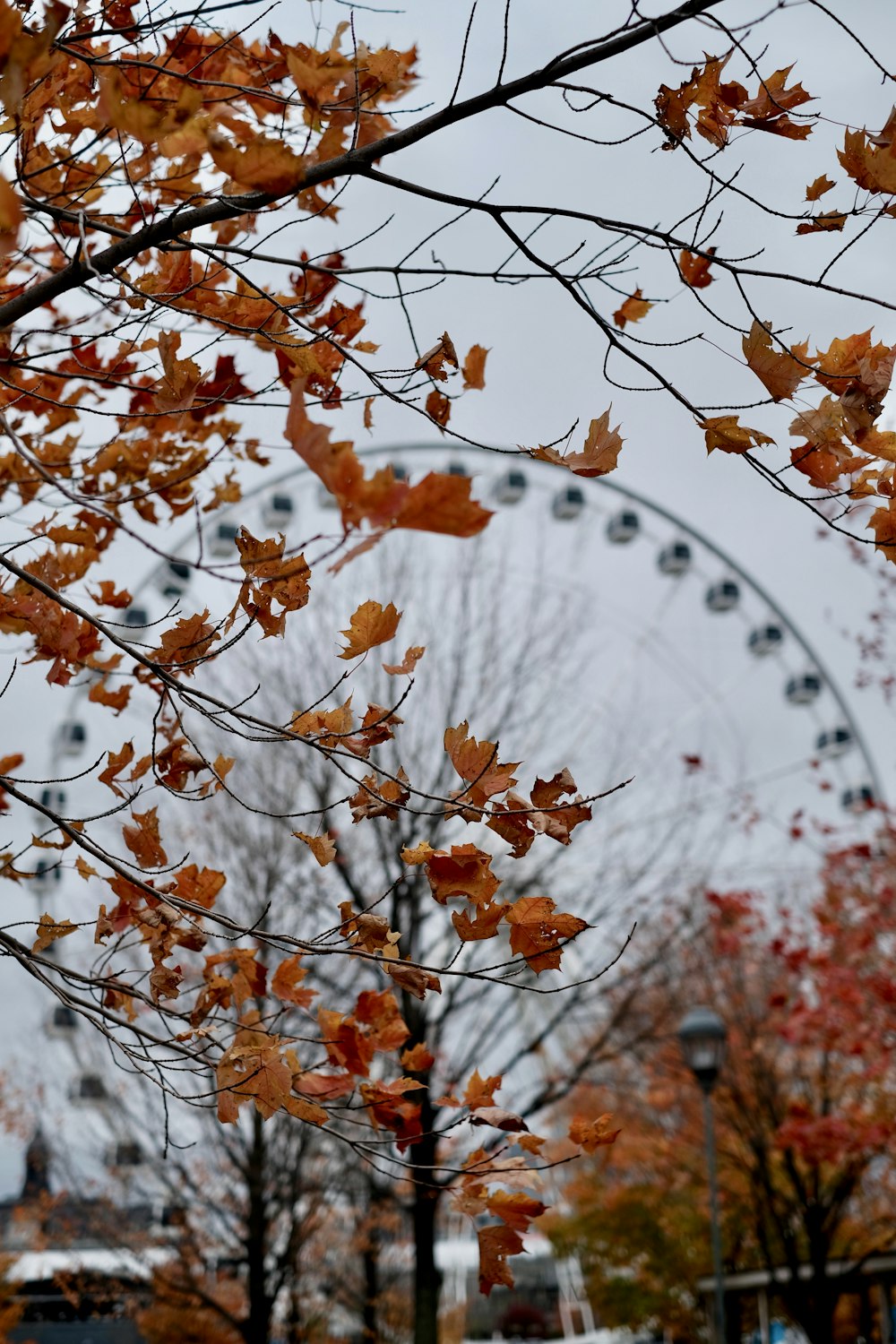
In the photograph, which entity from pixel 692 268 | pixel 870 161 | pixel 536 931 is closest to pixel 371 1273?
pixel 536 931

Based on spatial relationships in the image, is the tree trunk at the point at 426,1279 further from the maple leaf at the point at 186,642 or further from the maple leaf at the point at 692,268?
the maple leaf at the point at 692,268

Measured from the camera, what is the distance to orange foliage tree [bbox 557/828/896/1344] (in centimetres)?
1045

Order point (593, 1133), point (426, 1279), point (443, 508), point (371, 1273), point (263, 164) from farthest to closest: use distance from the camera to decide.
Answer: point (371, 1273), point (426, 1279), point (593, 1133), point (263, 164), point (443, 508)

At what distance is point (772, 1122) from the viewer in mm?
11781

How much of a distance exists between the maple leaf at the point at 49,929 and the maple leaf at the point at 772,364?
59.0 inches

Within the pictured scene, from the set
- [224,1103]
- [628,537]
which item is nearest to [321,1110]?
[224,1103]

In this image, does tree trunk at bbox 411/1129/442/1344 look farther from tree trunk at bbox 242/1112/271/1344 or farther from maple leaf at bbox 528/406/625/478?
maple leaf at bbox 528/406/625/478

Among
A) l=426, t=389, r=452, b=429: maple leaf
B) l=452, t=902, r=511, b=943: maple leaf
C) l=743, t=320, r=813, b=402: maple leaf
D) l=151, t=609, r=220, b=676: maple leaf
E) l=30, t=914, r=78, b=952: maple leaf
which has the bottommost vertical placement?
l=452, t=902, r=511, b=943: maple leaf

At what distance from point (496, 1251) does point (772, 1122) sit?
1065 cm

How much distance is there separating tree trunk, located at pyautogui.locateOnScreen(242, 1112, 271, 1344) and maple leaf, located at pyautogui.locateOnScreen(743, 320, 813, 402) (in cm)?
818

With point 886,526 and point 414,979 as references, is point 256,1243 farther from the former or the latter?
point 886,526

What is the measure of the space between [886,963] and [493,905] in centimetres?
1028

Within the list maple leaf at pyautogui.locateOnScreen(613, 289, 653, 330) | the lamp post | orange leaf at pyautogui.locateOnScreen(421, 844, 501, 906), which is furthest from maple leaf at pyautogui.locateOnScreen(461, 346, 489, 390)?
the lamp post

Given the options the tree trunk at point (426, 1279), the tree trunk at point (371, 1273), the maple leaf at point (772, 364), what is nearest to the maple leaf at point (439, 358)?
the maple leaf at point (772, 364)
